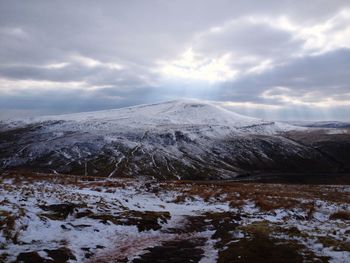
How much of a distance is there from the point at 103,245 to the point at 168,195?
2697 cm

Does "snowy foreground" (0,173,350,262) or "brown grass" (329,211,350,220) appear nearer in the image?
"snowy foreground" (0,173,350,262)

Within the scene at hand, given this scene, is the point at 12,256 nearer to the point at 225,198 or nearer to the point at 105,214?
the point at 105,214

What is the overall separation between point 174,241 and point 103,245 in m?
5.09

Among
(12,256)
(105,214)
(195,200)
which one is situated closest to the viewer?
(12,256)

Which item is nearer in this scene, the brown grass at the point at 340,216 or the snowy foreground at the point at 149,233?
the snowy foreground at the point at 149,233

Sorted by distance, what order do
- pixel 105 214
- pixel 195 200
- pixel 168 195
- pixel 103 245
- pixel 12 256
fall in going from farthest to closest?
pixel 168 195
pixel 195 200
pixel 105 214
pixel 103 245
pixel 12 256

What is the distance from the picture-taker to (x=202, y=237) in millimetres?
26234

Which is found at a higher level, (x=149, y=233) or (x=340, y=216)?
(x=340, y=216)

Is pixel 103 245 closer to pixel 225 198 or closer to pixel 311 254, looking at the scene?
pixel 311 254

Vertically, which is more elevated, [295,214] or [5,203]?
[5,203]

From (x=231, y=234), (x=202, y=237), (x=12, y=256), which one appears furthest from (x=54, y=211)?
(x=231, y=234)

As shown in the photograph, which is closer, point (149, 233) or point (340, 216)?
point (149, 233)

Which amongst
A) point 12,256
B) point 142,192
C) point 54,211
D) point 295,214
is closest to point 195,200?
point 142,192

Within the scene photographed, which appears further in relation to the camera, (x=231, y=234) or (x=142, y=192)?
(x=142, y=192)
